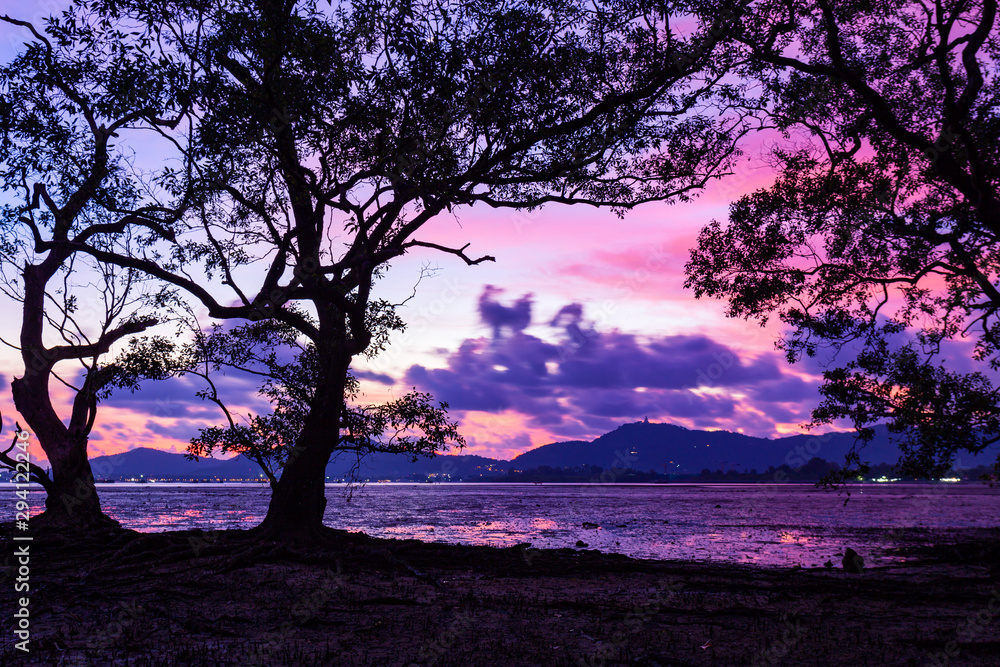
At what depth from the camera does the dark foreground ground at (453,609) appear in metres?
9.43

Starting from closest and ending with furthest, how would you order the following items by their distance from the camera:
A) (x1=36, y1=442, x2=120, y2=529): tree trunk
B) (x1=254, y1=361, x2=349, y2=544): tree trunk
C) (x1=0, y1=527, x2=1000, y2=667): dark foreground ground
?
(x1=0, y1=527, x2=1000, y2=667): dark foreground ground, (x1=254, y1=361, x2=349, y2=544): tree trunk, (x1=36, y1=442, x2=120, y2=529): tree trunk

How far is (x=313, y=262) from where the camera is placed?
17953mm

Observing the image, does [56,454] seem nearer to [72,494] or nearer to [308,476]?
[72,494]

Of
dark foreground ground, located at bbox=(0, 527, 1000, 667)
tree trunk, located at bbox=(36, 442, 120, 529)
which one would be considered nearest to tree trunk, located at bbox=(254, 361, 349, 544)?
dark foreground ground, located at bbox=(0, 527, 1000, 667)

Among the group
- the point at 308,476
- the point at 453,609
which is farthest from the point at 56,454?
the point at 453,609

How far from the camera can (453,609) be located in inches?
487

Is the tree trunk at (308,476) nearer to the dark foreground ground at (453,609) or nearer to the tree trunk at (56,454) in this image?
the dark foreground ground at (453,609)

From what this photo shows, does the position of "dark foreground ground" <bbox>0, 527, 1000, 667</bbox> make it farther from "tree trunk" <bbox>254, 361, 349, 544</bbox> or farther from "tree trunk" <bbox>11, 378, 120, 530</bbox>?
"tree trunk" <bbox>11, 378, 120, 530</bbox>

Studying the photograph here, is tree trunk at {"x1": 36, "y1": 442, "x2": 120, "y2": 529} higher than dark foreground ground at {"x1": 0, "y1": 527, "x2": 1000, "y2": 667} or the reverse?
higher

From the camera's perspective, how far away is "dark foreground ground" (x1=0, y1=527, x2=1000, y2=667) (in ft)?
30.9

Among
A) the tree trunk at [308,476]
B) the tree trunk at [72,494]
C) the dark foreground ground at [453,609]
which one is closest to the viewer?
the dark foreground ground at [453,609]

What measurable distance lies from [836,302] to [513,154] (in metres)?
11.4

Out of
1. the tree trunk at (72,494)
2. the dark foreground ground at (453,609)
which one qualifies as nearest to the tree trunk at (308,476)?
the dark foreground ground at (453,609)

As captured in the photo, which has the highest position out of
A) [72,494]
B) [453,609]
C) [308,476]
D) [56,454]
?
[56,454]
